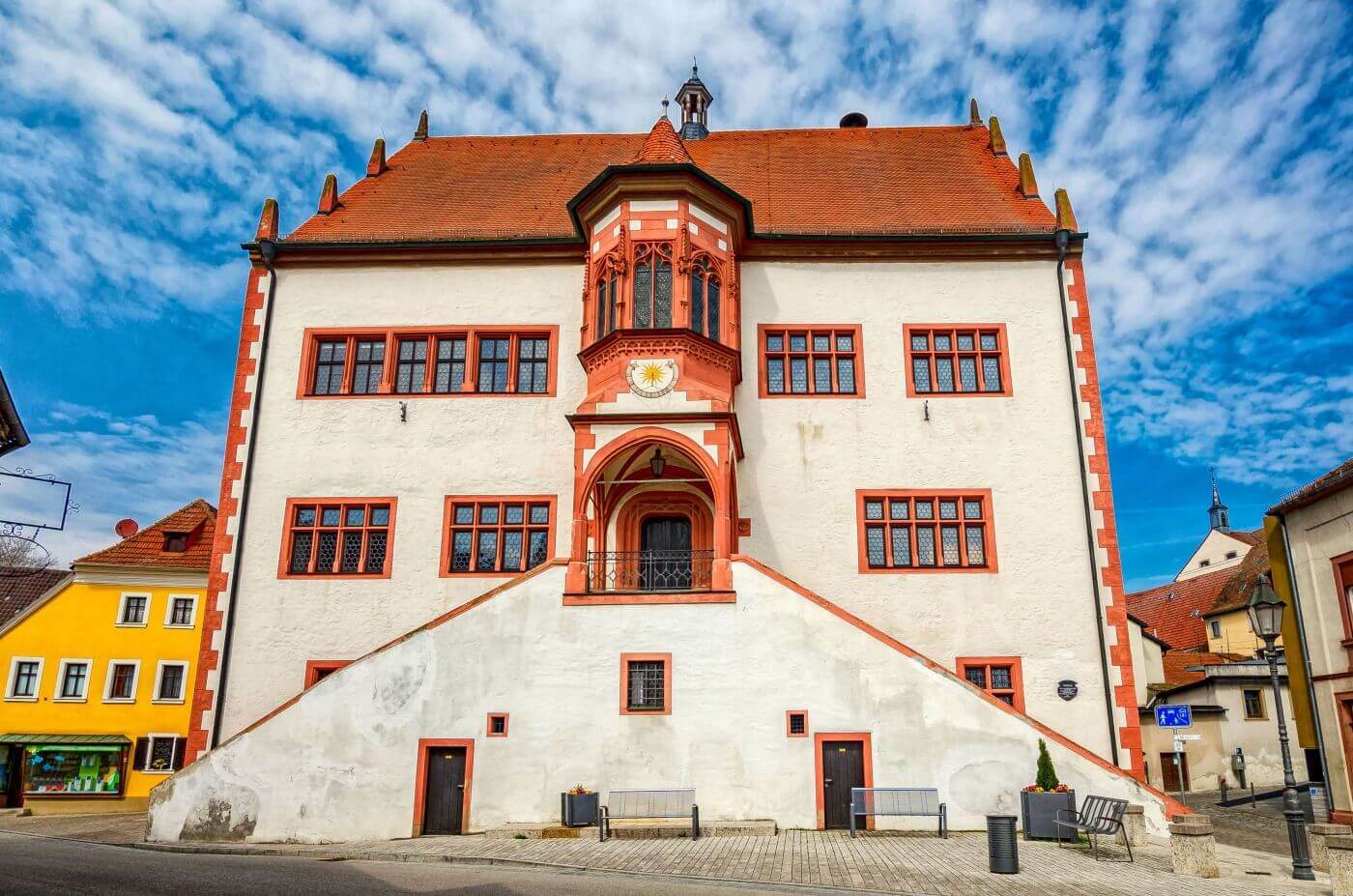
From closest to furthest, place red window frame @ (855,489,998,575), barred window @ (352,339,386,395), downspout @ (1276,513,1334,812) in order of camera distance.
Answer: downspout @ (1276,513,1334,812), red window frame @ (855,489,998,575), barred window @ (352,339,386,395)

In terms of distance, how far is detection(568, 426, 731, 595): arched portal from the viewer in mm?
16328

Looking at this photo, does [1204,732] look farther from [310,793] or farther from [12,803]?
[12,803]

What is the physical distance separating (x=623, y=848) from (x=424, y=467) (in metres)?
9.07

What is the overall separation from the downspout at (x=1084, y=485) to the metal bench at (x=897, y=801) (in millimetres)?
4704

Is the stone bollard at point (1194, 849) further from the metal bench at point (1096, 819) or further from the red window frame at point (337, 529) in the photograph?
the red window frame at point (337, 529)

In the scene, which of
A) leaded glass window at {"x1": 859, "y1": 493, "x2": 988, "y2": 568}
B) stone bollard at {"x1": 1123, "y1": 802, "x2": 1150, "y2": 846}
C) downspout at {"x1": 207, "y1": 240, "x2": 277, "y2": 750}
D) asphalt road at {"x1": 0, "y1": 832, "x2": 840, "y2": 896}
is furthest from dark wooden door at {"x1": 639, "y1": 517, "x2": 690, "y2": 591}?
stone bollard at {"x1": 1123, "y1": 802, "x2": 1150, "y2": 846}

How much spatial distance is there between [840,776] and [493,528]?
319 inches

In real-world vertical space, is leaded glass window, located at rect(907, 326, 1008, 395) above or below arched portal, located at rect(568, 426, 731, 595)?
above

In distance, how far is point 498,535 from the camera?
18734mm

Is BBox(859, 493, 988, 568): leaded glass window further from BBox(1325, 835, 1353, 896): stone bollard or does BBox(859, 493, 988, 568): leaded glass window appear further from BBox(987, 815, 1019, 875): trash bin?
BBox(1325, 835, 1353, 896): stone bollard

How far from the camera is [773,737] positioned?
1491 centimetres

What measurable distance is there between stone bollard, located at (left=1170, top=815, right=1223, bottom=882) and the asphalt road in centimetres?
497

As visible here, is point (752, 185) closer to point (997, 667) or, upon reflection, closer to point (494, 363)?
point (494, 363)

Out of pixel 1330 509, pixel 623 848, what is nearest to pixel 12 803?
pixel 623 848
